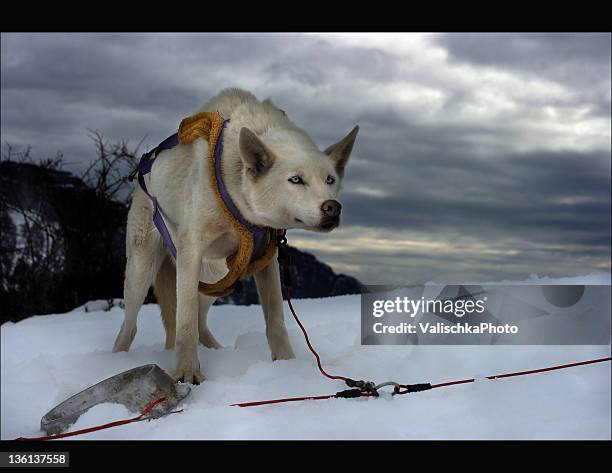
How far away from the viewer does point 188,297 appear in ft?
15.5

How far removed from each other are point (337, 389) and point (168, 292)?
6.69 feet

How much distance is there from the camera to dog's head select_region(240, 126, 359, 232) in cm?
410

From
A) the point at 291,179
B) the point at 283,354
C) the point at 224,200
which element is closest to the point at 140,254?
the point at 224,200

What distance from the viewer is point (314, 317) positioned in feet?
23.0

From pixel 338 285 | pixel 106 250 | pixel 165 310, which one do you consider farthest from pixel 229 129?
pixel 338 285

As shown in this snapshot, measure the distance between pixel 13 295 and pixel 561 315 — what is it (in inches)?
305

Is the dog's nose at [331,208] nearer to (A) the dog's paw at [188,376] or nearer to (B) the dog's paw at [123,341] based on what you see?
(A) the dog's paw at [188,376]

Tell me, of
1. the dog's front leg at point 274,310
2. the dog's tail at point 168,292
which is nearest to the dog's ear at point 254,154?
the dog's front leg at point 274,310

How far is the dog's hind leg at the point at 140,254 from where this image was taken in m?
5.55

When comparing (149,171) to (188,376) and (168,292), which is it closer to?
(168,292)

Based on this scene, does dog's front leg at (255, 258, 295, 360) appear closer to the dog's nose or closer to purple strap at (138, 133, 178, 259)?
purple strap at (138, 133, 178, 259)

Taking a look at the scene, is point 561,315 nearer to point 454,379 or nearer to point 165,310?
point 454,379

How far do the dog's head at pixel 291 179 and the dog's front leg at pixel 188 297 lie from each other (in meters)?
0.53

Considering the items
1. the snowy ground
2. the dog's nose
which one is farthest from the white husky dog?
Result: the snowy ground
